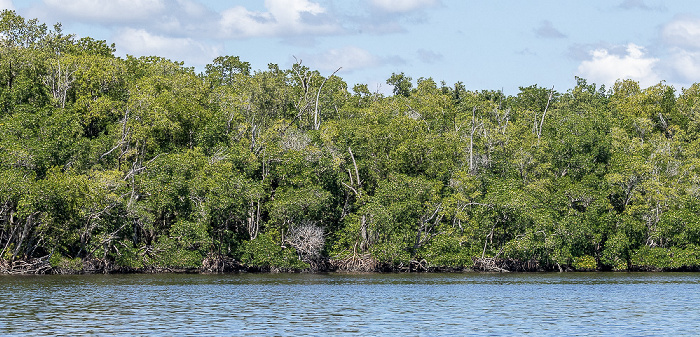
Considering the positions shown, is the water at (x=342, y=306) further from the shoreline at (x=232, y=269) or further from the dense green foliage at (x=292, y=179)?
the dense green foliage at (x=292, y=179)

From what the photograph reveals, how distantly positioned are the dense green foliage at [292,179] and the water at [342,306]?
21.9ft

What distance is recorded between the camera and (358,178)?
255ft

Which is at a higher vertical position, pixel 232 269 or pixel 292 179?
pixel 292 179

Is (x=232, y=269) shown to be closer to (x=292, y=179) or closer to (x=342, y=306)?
(x=292, y=179)

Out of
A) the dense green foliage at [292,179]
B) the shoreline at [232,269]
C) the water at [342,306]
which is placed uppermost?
Answer: the dense green foliage at [292,179]

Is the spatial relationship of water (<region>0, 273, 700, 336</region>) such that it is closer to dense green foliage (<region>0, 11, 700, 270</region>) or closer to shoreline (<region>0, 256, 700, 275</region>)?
shoreline (<region>0, 256, 700, 275</region>)

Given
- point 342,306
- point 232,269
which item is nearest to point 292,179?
point 232,269

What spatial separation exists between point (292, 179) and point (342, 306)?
35008mm

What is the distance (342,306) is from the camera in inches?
1502

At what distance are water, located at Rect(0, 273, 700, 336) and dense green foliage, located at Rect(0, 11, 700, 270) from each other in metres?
6.66

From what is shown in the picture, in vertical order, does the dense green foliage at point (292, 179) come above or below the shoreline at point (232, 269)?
above

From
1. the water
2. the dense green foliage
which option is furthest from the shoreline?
the water

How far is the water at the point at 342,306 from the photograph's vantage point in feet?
95.7

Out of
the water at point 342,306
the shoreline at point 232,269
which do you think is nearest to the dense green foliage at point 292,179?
the shoreline at point 232,269
